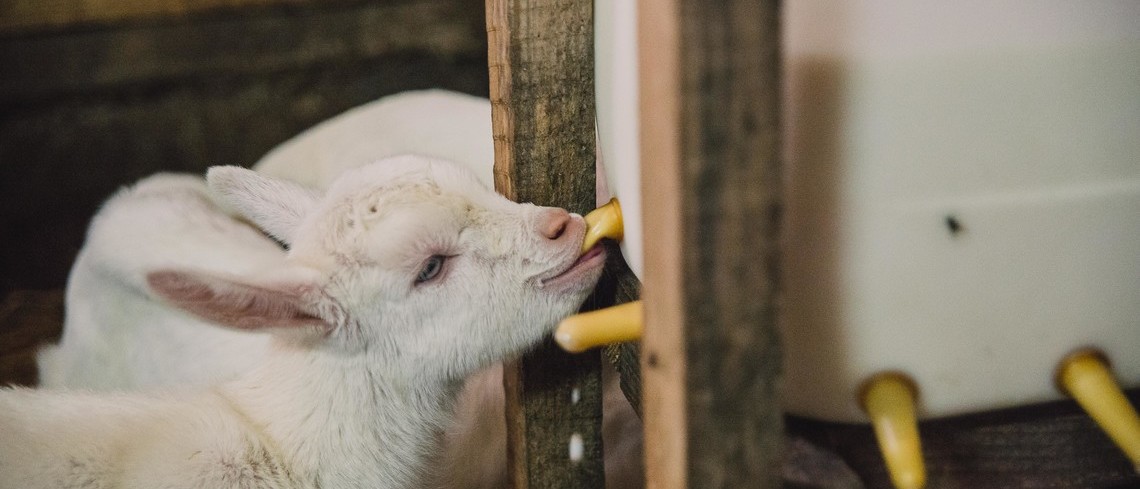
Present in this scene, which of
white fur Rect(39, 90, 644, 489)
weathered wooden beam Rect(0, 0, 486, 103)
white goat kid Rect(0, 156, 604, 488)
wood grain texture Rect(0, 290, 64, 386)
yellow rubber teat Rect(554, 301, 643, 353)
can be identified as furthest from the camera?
weathered wooden beam Rect(0, 0, 486, 103)

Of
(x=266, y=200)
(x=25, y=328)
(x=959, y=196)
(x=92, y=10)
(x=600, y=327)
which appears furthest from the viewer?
(x=92, y=10)

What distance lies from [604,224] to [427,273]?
44cm

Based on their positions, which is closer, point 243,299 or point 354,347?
point 243,299

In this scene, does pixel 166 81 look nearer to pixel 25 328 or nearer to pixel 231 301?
pixel 25 328

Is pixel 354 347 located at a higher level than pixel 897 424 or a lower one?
lower

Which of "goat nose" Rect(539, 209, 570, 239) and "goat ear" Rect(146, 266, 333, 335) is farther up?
"goat nose" Rect(539, 209, 570, 239)

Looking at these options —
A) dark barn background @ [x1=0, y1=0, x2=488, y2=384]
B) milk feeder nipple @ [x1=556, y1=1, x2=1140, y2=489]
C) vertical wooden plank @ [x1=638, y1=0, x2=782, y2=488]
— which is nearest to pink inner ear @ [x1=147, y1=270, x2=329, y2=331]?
vertical wooden plank @ [x1=638, y1=0, x2=782, y2=488]

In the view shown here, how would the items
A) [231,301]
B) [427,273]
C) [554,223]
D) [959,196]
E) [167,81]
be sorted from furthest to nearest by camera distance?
[167,81]
[427,273]
[554,223]
[231,301]
[959,196]

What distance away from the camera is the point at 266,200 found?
2377mm

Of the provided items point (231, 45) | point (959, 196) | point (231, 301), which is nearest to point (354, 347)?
point (231, 301)

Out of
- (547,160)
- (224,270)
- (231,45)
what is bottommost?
(224,270)

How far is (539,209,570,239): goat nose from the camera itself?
188 centimetres

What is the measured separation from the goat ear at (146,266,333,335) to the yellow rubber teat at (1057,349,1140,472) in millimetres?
1398

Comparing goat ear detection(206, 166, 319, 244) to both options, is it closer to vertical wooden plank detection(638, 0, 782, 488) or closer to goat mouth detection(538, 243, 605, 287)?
goat mouth detection(538, 243, 605, 287)
